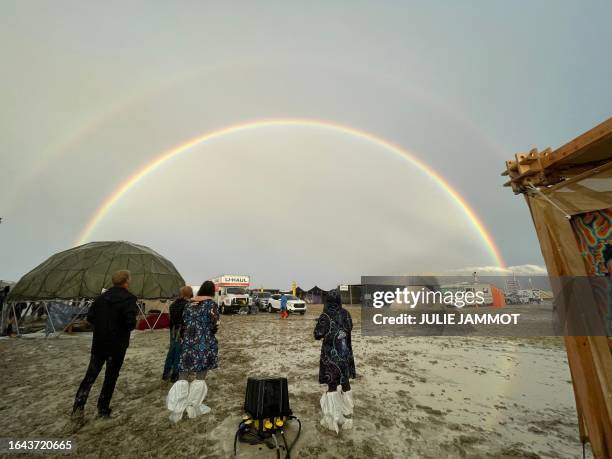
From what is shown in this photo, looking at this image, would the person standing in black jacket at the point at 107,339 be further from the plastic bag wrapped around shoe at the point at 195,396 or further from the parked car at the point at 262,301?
the parked car at the point at 262,301

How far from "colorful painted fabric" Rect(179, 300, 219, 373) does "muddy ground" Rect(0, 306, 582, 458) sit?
0.95m

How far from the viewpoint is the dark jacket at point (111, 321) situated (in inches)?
170

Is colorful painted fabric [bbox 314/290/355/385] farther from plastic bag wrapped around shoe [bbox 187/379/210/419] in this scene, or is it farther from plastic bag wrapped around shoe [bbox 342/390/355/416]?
plastic bag wrapped around shoe [bbox 187/379/210/419]

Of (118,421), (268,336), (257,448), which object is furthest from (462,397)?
(268,336)

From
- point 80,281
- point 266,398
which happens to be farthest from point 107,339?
point 80,281

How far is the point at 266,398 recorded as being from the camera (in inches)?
152

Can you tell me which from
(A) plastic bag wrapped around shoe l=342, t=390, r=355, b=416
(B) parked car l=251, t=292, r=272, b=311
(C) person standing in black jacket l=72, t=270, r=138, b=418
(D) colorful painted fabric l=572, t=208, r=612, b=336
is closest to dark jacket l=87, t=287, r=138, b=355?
(C) person standing in black jacket l=72, t=270, r=138, b=418

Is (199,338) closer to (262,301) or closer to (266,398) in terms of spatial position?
(266,398)

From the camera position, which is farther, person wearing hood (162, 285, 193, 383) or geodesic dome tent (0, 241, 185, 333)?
geodesic dome tent (0, 241, 185, 333)

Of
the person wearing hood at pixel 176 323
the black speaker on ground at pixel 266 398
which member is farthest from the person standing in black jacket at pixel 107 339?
the black speaker on ground at pixel 266 398

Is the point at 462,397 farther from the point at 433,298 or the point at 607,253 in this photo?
the point at 433,298

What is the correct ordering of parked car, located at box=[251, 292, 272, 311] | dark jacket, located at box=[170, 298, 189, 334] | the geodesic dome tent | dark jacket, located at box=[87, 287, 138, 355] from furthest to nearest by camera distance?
parked car, located at box=[251, 292, 272, 311] < the geodesic dome tent < dark jacket, located at box=[170, 298, 189, 334] < dark jacket, located at box=[87, 287, 138, 355]

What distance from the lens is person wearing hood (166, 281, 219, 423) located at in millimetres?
4434
